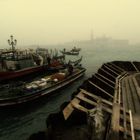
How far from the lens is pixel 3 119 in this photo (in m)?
24.1

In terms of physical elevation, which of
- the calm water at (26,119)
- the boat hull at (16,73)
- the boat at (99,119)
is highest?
the boat at (99,119)

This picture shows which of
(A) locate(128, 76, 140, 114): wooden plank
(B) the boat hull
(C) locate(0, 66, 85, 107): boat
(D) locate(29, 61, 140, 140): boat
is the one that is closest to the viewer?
(D) locate(29, 61, 140, 140): boat

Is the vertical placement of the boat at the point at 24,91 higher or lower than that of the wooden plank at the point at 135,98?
lower

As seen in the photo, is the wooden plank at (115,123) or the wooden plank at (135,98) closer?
the wooden plank at (115,123)

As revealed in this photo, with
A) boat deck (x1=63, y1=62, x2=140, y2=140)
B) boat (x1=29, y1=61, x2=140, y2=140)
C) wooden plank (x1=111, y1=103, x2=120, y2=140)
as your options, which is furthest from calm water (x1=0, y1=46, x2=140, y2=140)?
wooden plank (x1=111, y1=103, x2=120, y2=140)

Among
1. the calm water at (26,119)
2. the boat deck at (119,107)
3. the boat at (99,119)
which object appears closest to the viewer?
the boat at (99,119)

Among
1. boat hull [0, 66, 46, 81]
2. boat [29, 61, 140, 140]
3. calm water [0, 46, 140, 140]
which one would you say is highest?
boat [29, 61, 140, 140]

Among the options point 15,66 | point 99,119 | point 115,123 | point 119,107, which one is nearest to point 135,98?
point 119,107

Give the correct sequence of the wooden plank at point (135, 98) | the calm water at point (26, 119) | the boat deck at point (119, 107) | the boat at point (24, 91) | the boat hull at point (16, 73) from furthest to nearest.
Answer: the boat hull at point (16, 73) < the boat at point (24, 91) < the calm water at point (26, 119) < the wooden plank at point (135, 98) < the boat deck at point (119, 107)

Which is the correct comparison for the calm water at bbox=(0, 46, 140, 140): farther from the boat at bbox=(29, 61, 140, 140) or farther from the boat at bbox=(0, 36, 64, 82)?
the boat at bbox=(0, 36, 64, 82)

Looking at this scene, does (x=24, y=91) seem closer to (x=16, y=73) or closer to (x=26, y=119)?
(x=26, y=119)

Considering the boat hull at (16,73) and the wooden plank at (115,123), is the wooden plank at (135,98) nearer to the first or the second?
the wooden plank at (115,123)

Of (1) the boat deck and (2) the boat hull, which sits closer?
(1) the boat deck

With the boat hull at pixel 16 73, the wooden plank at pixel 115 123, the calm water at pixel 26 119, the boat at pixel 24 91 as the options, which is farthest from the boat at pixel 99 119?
the boat hull at pixel 16 73
